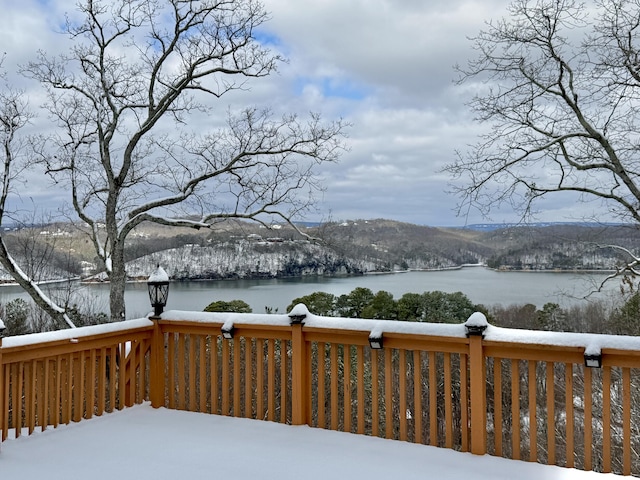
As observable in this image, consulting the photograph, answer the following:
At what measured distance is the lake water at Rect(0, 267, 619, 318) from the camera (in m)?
10.8

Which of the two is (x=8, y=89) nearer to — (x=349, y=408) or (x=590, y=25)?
(x=349, y=408)

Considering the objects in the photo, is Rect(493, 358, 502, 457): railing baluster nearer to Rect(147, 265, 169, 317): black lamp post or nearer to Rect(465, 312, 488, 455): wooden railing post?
Rect(465, 312, 488, 455): wooden railing post

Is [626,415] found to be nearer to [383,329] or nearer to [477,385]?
[477,385]

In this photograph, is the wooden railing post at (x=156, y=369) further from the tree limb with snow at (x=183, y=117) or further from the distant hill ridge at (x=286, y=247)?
the distant hill ridge at (x=286, y=247)

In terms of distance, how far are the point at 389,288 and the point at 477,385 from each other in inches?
700

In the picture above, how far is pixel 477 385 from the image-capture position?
10.4 ft

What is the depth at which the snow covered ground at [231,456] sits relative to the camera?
2.92 meters

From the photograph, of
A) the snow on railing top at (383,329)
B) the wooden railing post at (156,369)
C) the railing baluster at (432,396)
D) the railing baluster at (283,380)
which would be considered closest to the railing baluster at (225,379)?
the snow on railing top at (383,329)

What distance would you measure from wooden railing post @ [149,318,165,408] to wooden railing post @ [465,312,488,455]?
2.65 m

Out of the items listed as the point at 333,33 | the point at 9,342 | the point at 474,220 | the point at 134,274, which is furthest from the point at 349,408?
the point at 134,274

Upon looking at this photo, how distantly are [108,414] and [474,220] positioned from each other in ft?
22.5

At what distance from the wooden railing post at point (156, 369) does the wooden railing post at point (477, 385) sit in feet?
8.70

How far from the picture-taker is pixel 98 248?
9.84 metres

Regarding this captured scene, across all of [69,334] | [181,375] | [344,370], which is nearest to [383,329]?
[344,370]
